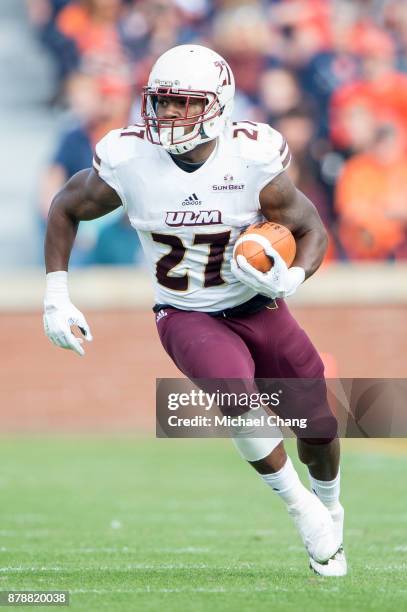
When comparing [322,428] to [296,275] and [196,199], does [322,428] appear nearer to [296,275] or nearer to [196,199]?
[296,275]

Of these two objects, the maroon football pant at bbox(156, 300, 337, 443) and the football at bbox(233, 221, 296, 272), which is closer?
the football at bbox(233, 221, 296, 272)

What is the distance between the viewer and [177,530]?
654 centimetres

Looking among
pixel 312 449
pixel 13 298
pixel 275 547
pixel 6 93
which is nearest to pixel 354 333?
pixel 13 298

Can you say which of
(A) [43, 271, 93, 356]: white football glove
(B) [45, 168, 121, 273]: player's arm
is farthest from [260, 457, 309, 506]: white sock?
(B) [45, 168, 121, 273]: player's arm

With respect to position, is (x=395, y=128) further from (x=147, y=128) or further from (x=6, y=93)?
(x=147, y=128)

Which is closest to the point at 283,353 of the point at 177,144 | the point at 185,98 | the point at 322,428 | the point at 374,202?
the point at 322,428

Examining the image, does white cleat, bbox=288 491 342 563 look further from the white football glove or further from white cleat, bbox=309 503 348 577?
the white football glove

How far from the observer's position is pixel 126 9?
12422 millimetres

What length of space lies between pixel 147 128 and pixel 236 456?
19.9 feet

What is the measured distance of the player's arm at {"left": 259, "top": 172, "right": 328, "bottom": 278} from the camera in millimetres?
4688

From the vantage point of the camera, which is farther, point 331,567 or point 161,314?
point 161,314

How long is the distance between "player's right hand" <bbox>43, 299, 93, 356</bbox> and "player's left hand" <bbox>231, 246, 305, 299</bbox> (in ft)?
2.11

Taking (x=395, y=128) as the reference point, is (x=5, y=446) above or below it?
below

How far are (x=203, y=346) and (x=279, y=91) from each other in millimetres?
8031
